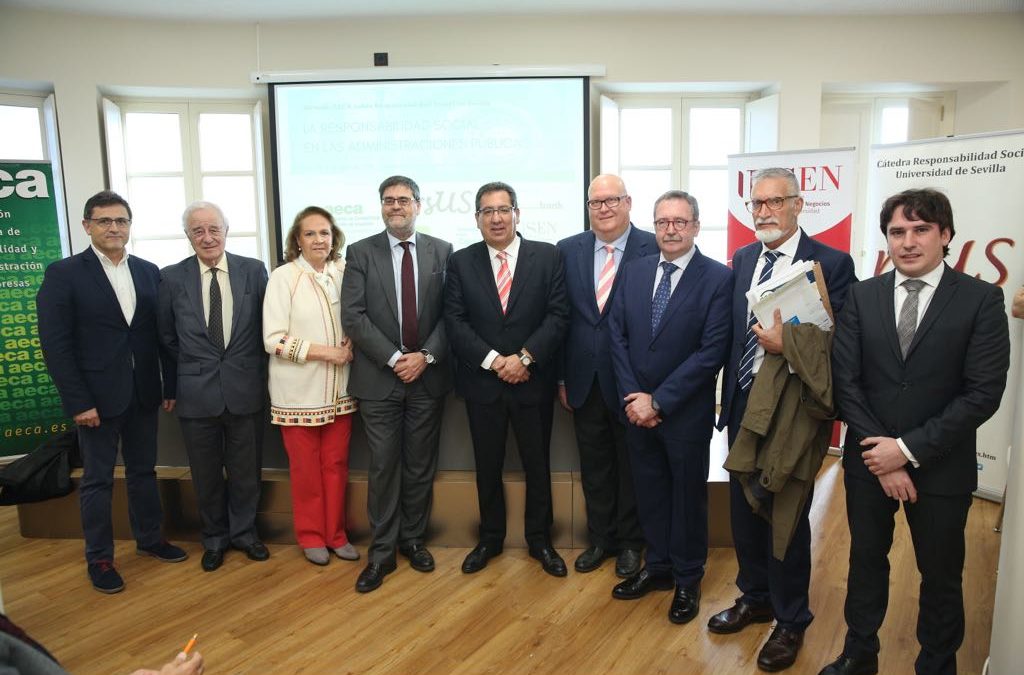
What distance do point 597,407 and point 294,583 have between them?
1.59 metres

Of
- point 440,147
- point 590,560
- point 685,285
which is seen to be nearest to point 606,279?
point 685,285

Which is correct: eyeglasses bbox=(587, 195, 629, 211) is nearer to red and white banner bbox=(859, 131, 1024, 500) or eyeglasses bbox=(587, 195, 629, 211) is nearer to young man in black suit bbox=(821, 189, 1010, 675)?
young man in black suit bbox=(821, 189, 1010, 675)

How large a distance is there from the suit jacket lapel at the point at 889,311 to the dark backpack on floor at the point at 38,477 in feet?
12.3

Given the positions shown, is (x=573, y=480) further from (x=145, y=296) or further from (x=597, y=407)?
(x=145, y=296)

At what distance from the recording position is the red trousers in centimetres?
325

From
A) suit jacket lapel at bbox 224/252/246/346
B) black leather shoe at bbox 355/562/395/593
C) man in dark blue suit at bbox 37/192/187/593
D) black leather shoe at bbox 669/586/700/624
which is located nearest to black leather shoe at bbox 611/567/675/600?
black leather shoe at bbox 669/586/700/624

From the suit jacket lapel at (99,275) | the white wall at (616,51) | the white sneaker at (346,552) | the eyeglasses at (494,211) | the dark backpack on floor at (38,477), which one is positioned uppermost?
the white wall at (616,51)

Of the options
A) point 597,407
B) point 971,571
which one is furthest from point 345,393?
point 971,571

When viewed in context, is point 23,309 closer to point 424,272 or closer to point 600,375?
point 424,272

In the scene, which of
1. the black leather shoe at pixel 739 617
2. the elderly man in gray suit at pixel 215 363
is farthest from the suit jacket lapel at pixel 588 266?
the elderly man in gray suit at pixel 215 363

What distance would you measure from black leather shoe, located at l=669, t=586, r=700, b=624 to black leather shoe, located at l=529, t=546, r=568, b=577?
0.54 m

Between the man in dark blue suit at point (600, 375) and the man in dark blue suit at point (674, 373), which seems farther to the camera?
the man in dark blue suit at point (600, 375)

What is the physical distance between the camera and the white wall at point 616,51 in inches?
223

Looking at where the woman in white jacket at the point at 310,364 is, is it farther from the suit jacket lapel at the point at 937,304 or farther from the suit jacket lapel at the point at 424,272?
the suit jacket lapel at the point at 937,304
